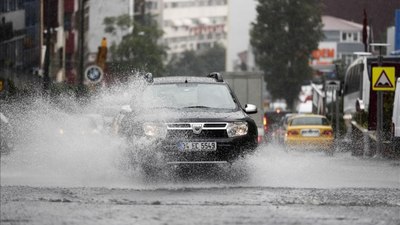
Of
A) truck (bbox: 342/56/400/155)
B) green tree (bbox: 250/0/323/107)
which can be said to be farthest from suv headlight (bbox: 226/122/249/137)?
green tree (bbox: 250/0/323/107)

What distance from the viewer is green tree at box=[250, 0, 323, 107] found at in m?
→ 123

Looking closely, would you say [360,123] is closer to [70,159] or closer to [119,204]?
[70,159]

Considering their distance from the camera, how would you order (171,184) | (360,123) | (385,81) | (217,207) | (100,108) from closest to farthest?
1. (217,207)
2. (171,184)
3. (385,81)
4. (100,108)
5. (360,123)

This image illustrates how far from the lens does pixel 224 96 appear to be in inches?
772

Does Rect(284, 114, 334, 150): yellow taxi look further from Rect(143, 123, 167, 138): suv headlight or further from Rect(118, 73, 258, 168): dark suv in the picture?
Rect(143, 123, 167, 138): suv headlight

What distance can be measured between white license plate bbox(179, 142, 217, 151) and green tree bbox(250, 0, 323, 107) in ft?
343

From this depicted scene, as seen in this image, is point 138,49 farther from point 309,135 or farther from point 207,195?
point 207,195

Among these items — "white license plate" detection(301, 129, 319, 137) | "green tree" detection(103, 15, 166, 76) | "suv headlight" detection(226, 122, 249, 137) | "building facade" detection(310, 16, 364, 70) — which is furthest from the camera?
"building facade" detection(310, 16, 364, 70)

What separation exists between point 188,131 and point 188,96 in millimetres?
1519

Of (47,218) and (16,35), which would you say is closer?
(47,218)

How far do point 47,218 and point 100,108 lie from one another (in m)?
26.9

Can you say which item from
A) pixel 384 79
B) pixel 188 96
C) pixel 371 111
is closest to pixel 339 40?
pixel 371 111

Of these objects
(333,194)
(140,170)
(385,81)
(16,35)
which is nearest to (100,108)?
(385,81)

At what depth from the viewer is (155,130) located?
17891 mm
